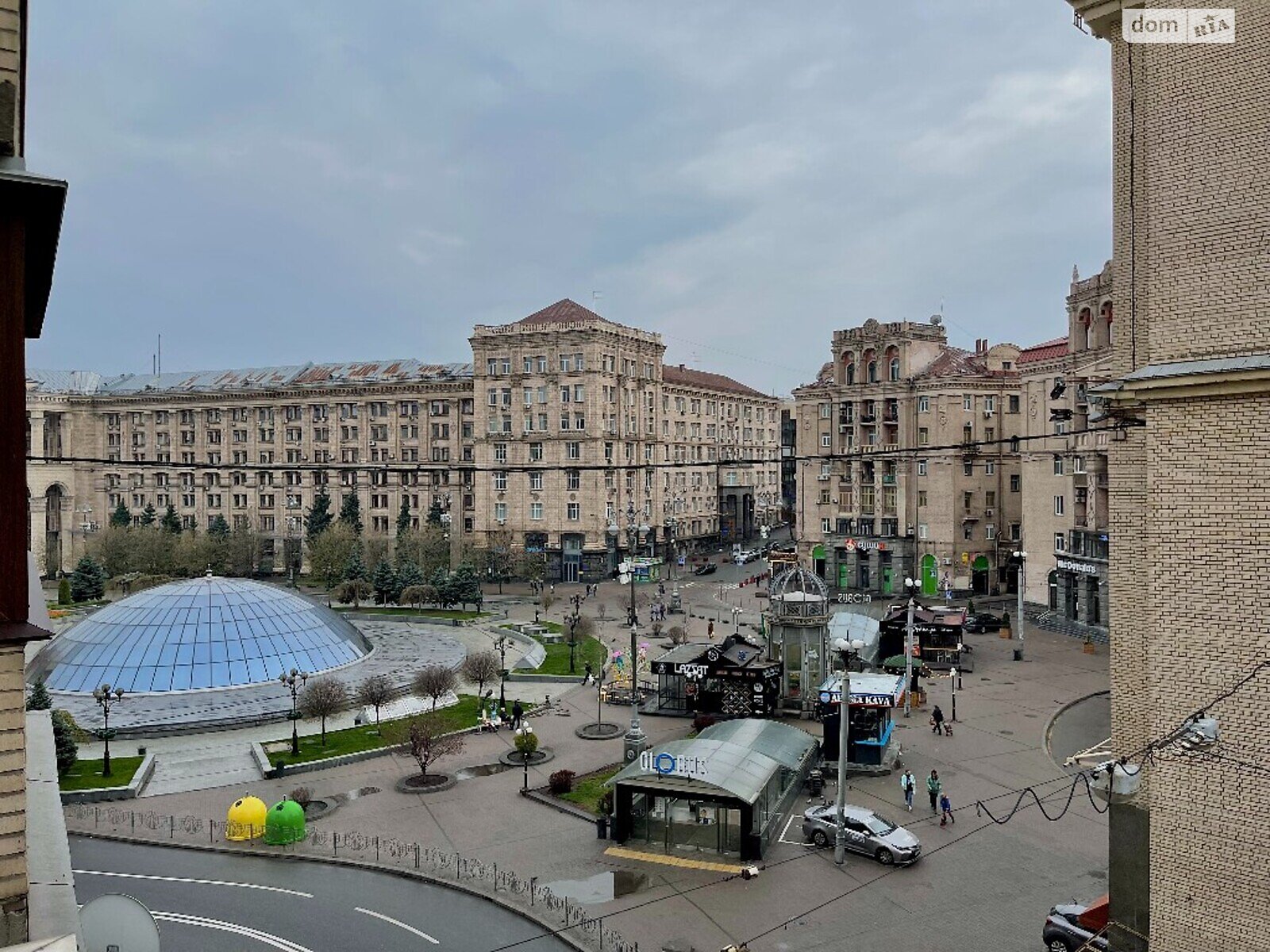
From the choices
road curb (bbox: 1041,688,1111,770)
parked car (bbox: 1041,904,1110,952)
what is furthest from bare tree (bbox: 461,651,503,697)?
parked car (bbox: 1041,904,1110,952)

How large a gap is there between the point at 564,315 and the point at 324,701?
52536mm

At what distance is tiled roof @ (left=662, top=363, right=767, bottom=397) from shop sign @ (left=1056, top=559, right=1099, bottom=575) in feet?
145

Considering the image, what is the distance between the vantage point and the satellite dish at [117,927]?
9141 mm

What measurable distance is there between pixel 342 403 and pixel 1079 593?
68274 mm

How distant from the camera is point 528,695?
132 ft

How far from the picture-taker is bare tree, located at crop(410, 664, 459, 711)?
3553cm

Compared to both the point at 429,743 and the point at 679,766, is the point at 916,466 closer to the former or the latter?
the point at 429,743

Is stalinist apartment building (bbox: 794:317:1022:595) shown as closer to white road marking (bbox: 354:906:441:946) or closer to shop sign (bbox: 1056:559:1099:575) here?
shop sign (bbox: 1056:559:1099:575)

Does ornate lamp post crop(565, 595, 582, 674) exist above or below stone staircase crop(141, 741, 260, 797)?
above

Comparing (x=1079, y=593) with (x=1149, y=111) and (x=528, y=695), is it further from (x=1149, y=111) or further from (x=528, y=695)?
(x=1149, y=111)

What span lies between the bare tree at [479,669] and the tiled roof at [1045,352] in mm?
40524

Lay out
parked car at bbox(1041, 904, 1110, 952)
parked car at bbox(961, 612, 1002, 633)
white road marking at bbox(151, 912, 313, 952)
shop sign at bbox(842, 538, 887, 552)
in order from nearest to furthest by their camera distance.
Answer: parked car at bbox(1041, 904, 1110, 952), white road marking at bbox(151, 912, 313, 952), parked car at bbox(961, 612, 1002, 633), shop sign at bbox(842, 538, 887, 552)

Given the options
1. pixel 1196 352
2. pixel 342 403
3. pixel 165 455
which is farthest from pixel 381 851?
pixel 165 455

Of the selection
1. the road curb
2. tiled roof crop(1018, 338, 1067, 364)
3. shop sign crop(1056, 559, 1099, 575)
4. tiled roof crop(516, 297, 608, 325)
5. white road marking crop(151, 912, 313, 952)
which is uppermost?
tiled roof crop(516, 297, 608, 325)
